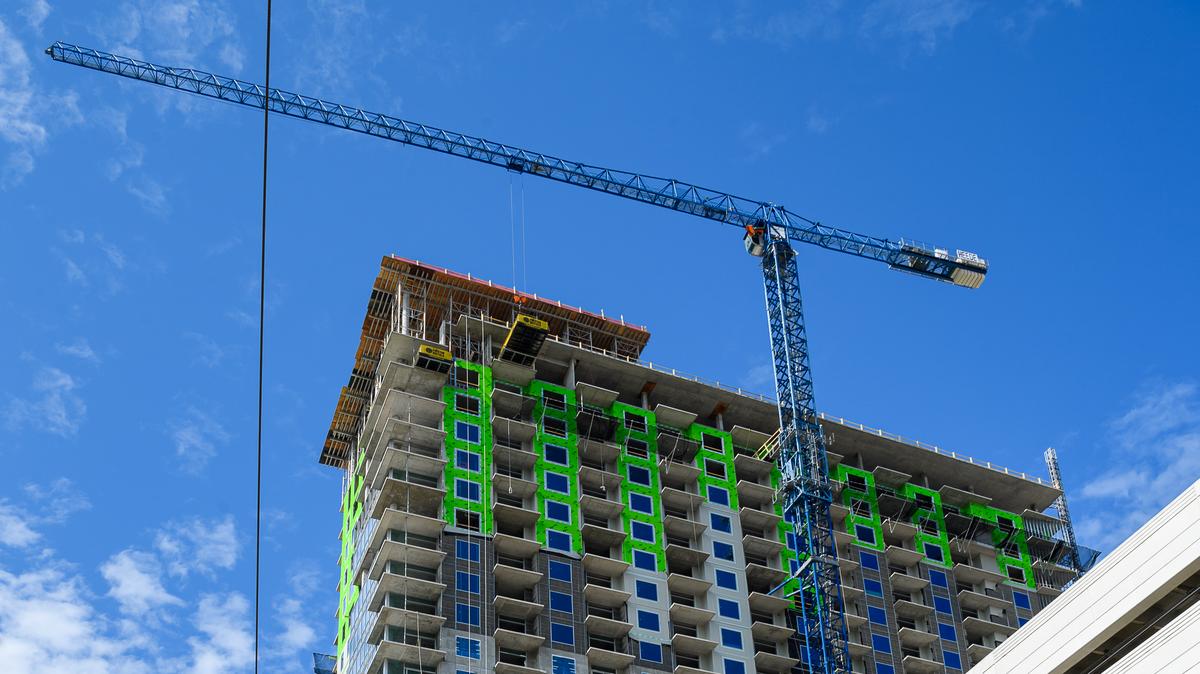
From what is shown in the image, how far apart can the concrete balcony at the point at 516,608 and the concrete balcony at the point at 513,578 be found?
172 centimetres

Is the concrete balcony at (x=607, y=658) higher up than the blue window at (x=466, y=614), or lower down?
lower down

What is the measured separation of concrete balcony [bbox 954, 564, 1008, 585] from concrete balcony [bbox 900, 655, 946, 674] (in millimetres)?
11533

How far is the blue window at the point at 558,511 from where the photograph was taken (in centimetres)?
12081

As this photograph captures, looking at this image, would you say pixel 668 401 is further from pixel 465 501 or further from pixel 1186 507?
pixel 1186 507

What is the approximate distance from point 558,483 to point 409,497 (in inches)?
508

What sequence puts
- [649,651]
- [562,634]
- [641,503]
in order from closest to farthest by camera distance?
1. [562,634]
2. [649,651]
3. [641,503]

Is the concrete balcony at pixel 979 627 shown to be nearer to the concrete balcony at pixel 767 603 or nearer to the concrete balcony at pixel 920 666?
the concrete balcony at pixel 920 666

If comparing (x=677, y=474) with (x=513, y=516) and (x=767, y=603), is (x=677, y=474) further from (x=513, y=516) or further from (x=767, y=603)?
(x=513, y=516)

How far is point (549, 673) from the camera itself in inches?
4355

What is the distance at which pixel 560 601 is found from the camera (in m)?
116

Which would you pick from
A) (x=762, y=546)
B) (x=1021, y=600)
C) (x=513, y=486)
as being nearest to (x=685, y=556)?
(x=762, y=546)

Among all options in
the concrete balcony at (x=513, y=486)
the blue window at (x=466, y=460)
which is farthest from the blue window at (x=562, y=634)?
the blue window at (x=466, y=460)

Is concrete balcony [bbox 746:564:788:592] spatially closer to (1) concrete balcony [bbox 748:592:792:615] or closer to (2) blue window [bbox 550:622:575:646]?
(1) concrete balcony [bbox 748:592:792:615]

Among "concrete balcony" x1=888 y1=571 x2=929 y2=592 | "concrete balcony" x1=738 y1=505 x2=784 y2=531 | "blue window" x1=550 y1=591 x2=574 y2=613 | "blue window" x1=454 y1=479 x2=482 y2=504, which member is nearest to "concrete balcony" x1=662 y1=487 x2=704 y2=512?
"concrete balcony" x1=738 y1=505 x2=784 y2=531
